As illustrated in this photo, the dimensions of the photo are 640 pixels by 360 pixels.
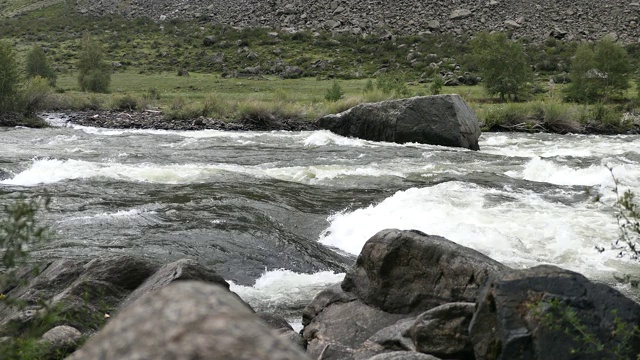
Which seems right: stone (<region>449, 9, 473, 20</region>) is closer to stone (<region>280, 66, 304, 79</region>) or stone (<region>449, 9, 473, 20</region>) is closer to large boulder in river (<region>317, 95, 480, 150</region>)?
stone (<region>280, 66, 304, 79</region>)

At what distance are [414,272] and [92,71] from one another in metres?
43.6

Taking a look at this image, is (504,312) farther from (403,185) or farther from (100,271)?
(403,185)

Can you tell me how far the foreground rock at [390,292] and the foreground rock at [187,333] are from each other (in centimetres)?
427

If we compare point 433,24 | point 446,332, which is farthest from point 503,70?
point 446,332

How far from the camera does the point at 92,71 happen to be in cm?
4666

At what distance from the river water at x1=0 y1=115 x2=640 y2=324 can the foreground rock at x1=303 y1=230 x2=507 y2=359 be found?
1.16m

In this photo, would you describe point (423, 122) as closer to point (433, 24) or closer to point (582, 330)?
point (582, 330)

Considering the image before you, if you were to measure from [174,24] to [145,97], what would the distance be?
44419 mm

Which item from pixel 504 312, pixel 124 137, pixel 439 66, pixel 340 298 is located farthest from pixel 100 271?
pixel 439 66

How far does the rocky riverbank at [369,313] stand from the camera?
85.7 inches

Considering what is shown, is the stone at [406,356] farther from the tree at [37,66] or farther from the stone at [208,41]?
the stone at [208,41]

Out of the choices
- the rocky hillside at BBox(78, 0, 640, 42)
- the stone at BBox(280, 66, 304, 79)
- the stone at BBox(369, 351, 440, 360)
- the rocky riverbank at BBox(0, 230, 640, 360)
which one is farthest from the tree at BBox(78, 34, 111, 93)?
the stone at BBox(369, 351, 440, 360)

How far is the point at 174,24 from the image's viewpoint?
81125 millimetres

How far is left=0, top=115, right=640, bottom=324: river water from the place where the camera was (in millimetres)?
10898
